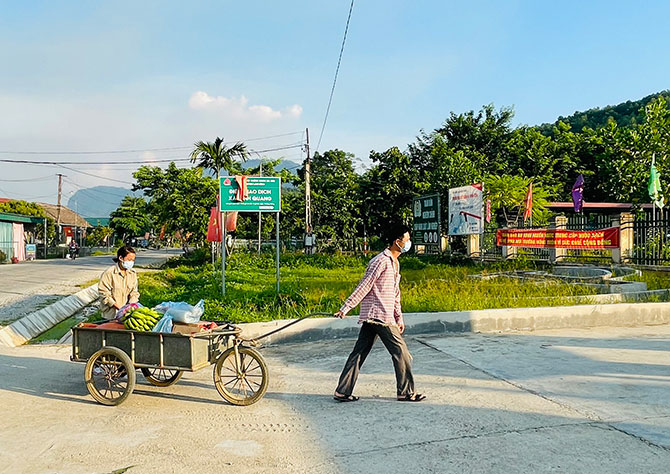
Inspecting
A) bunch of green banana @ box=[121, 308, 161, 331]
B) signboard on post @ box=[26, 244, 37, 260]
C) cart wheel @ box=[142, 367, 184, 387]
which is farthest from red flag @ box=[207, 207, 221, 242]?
signboard on post @ box=[26, 244, 37, 260]

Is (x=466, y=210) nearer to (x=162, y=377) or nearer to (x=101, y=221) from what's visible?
(x=162, y=377)

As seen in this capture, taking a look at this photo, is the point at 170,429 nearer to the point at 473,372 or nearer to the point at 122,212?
the point at 473,372

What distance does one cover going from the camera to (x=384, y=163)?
4103 cm

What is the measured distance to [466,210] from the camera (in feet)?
73.8

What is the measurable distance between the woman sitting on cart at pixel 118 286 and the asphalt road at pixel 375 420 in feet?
3.52

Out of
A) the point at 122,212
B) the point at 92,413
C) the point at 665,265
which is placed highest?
the point at 122,212

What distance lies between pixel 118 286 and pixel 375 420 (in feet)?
12.4

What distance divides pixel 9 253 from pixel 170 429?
41013 mm

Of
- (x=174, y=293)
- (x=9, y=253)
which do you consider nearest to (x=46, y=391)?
(x=174, y=293)

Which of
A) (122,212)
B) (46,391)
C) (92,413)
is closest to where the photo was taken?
(92,413)

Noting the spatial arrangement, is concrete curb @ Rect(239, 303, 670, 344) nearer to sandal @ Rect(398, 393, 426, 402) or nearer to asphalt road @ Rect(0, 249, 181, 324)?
sandal @ Rect(398, 393, 426, 402)

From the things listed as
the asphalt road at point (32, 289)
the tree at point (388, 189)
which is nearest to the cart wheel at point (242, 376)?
the asphalt road at point (32, 289)

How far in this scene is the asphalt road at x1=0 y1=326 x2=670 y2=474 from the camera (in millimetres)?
4473

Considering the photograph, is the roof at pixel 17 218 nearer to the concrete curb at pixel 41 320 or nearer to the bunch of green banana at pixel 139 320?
the concrete curb at pixel 41 320
